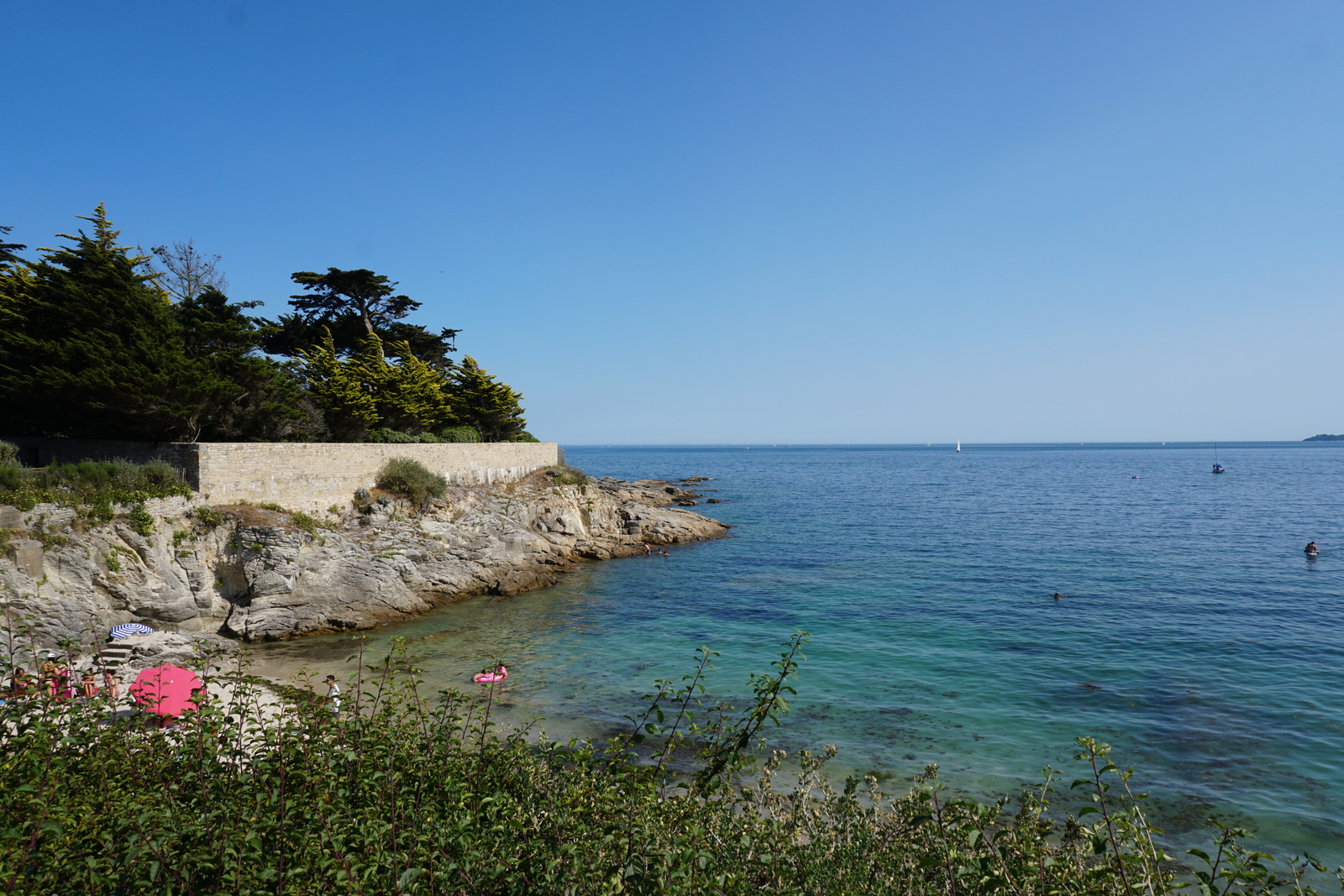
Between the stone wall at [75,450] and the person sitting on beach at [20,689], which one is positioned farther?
the stone wall at [75,450]

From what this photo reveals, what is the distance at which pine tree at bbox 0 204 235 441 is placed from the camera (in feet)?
71.1

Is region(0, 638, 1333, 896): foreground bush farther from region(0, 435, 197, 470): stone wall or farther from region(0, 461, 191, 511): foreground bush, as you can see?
region(0, 435, 197, 470): stone wall

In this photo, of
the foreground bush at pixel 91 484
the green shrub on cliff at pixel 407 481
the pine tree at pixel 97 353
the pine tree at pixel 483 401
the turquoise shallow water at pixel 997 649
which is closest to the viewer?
the turquoise shallow water at pixel 997 649

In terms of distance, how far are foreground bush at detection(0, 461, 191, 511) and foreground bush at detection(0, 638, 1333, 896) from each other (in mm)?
17704

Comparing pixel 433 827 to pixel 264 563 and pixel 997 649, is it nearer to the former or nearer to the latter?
pixel 997 649

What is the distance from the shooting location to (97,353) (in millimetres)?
21609

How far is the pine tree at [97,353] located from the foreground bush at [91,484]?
8.53 feet

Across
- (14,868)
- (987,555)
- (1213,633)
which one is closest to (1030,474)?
(987,555)

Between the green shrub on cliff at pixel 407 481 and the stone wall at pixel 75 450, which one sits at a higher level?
the stone wall at pixel 75 450

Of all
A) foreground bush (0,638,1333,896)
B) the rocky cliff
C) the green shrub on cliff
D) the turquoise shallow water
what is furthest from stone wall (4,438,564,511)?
foreground bush (0,638,1333,896)

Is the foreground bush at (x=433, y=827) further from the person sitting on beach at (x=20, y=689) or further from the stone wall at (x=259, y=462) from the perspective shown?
the stone wall at (x=259, y=462)

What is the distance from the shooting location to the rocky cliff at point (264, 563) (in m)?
18.3

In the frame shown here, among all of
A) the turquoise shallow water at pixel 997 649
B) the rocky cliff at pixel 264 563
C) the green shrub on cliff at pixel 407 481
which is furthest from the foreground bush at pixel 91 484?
the green shrub on cliff at pixel 407 481

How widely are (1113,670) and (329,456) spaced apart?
27.9 meters
